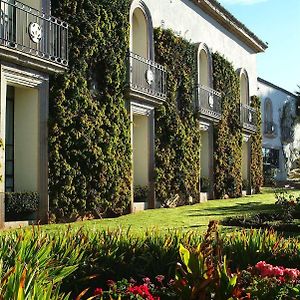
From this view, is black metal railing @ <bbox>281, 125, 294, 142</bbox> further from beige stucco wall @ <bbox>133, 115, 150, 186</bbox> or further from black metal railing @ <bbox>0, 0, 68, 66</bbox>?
black metal railing @ <bbox>0, 0, 68, 66</bbox>

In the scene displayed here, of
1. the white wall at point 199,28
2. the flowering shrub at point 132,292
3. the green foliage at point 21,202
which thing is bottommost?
the flowering shrub at point 132,292

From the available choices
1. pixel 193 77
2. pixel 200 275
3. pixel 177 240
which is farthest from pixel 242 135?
pixel 200 275

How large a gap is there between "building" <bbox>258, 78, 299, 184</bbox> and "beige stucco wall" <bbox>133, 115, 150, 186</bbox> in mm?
19619

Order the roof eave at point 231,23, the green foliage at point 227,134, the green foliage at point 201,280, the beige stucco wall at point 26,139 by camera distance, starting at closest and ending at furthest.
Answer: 1. the green foliage at point 201,280
2. the beige stucco wall at point 26,139
3. the roof eave at point 231,23
4. the green foliage at point 227,134

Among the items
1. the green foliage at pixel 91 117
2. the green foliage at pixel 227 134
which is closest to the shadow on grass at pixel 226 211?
the green foliage at pixel 91 117

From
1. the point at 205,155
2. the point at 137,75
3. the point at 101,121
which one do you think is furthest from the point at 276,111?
the point at 101,121

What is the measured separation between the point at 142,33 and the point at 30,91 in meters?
6.50

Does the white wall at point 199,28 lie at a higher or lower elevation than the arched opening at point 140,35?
higher

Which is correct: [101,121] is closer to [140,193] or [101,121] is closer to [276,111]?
[140,193]

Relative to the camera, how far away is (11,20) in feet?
40.4

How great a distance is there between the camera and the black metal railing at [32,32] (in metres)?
11.9

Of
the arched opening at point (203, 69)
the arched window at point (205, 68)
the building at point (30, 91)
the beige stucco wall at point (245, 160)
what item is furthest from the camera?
the beige stucco wall at point (245, 160)

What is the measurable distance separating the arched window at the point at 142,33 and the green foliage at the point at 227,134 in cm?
665

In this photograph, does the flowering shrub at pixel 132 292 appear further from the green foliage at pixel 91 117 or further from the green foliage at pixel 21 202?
the green foliage at pixel 91 117
